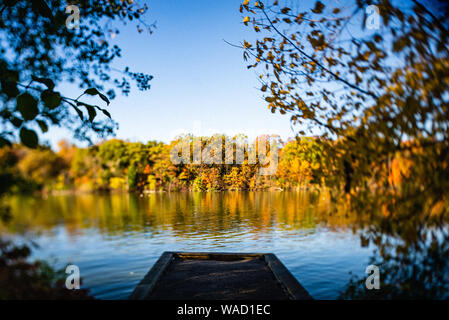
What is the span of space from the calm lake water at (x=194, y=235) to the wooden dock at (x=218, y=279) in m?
0.39

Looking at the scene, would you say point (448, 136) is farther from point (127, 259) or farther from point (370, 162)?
point (127, 259)

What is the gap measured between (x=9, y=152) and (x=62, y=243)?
1336mm

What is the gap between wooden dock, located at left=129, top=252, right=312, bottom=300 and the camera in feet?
8.79

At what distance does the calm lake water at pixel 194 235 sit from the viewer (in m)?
2.95

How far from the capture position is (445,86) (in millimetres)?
1590

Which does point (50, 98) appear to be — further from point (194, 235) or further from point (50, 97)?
point (194, 235)

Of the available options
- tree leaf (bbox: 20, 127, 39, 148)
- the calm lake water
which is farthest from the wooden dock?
tree leaf (bbox: 20, 127, 39, 148)

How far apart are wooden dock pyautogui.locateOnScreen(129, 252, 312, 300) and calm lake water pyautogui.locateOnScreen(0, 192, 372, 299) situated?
393 millimetres

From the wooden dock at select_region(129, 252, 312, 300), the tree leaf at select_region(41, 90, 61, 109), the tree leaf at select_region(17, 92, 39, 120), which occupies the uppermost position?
the tree leaf at select_region(41, 90, 61, 109)

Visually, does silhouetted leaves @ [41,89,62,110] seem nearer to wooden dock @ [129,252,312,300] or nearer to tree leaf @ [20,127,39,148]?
tree leaf @ [20,127,39,148]

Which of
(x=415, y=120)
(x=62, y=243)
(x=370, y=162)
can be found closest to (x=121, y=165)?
(x=62, y=243)

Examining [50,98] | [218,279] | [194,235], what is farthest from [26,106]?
[194,235]

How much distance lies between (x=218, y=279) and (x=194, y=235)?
56.3 inches

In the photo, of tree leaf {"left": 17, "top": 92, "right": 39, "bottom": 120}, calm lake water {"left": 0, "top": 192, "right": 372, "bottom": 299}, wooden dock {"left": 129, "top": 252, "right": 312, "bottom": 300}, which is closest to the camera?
tree leaf {"left": 17, "top": 92, "right": 39, "bottom": 120}
